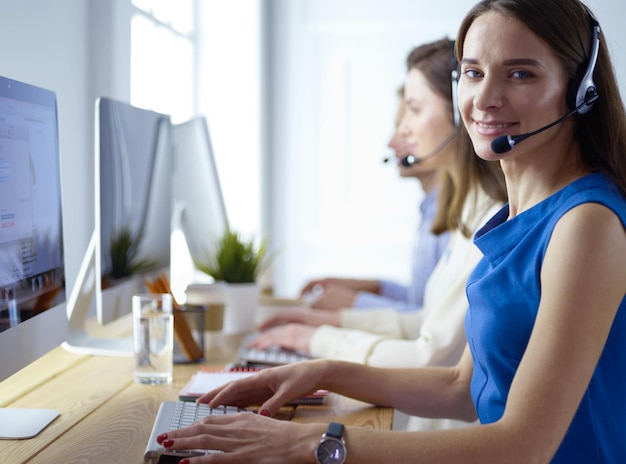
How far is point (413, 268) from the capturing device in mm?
2617

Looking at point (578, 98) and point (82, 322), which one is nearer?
point (578, 98)

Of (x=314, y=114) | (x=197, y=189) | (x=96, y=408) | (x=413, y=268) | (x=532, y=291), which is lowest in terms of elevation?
(x=96, y=408)

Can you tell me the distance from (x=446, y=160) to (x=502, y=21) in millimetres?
1075

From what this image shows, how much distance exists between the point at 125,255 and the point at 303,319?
0.49 m

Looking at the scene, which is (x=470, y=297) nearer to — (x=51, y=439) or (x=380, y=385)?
(x=380, y=385)

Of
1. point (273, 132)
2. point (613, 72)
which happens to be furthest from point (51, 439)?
point (273, 132)

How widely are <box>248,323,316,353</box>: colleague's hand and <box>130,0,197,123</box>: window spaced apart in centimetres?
94

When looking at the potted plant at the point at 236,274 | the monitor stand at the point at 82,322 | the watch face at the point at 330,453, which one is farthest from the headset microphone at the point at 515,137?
the potted plant at the point at 236,274

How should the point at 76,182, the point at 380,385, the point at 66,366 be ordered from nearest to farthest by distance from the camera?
1. the point at 380,385
2. the point at 66,366
3. the point at 76,182

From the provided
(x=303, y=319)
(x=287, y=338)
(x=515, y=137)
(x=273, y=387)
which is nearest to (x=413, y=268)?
(x=303, y=319)

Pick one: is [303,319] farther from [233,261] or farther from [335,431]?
[335,431]

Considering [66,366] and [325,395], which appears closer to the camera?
[325,395]

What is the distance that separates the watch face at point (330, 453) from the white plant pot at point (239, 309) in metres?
1.11

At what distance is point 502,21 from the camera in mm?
1162
